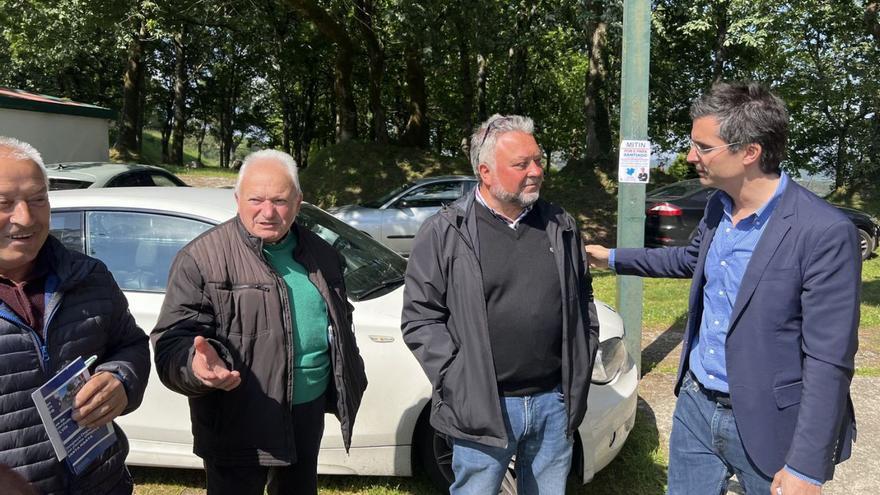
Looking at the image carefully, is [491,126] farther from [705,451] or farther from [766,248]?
[705,451]

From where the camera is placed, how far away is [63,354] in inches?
69.0

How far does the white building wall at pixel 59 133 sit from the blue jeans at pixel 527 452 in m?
18.5

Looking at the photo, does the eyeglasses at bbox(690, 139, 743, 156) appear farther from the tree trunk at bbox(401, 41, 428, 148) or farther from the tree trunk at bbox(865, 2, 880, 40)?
the tree trunk at bbox(401, 41, 428, 148)

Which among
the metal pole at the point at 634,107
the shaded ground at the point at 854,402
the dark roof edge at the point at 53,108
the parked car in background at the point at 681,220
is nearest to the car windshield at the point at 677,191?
the parked car in background at the point at 681,220

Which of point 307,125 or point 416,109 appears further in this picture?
point 307,125

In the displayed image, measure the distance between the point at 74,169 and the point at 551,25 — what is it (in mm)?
9897

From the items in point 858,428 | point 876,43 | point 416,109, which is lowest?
point 858,428

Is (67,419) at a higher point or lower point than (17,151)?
lower

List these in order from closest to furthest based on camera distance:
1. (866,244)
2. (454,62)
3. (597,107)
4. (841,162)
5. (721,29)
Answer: (866,244), (721,29), (597,107), (841,162), (454,62)

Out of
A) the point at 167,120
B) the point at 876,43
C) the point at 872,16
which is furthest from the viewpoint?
the point at 167,120

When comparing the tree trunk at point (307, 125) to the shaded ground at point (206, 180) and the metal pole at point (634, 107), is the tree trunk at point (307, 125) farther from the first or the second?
the metal pole at point (634, 107)

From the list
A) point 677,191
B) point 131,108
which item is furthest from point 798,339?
point 131,108

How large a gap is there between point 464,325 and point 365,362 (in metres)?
1.12

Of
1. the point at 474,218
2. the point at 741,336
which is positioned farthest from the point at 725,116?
the point at 474,218
